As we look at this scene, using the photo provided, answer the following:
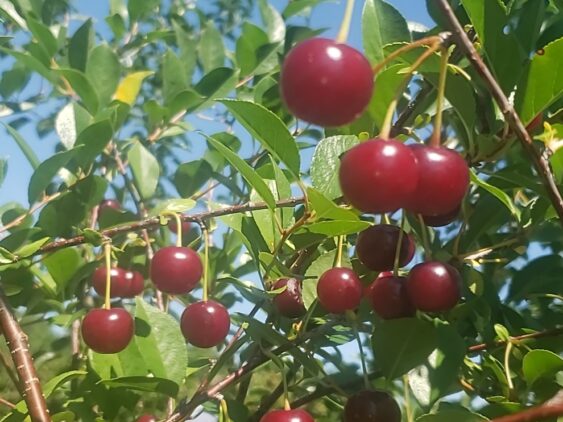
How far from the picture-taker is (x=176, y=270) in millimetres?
1474

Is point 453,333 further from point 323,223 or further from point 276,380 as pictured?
point 276,380

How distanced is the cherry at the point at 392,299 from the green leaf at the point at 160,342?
17.5 inches

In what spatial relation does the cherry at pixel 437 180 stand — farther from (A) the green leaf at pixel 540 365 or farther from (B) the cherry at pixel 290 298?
(B) the cherry at pixel 290 298

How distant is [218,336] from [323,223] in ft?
1.66

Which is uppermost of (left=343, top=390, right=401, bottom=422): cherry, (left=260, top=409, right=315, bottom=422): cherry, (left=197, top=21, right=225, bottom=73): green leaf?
(left=197, top=21, right=225, bottom=73): green leaf

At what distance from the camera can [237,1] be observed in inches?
151

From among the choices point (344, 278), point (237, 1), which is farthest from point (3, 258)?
point (237, 1)

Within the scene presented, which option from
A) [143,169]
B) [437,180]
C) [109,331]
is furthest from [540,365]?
[143,169]

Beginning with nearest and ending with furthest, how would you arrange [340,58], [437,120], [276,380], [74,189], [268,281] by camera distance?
[340,58], [437,120], [268,281], [74,189], [276,380]

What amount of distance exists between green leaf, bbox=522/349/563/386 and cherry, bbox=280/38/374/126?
1.86ft

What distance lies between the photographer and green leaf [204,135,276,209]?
3.24 feet

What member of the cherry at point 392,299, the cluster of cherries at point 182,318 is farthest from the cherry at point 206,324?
the cherry at point 392,299

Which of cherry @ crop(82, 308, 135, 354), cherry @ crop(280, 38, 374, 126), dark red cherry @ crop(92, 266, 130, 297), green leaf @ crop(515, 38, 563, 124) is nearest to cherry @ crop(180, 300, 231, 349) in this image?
cherry @ crop(82, 308, 135, 354)

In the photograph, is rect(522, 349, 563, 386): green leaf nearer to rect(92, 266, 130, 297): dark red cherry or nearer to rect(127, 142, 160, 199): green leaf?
rect(92, 266, 130, 297): dark red cherry
